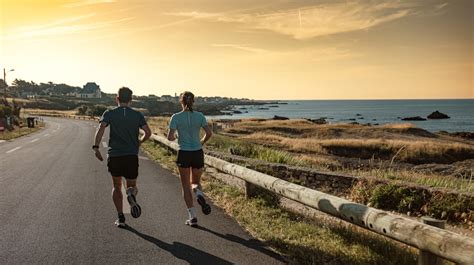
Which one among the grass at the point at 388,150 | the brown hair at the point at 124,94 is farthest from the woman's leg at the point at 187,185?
the grass at the point at 388,150

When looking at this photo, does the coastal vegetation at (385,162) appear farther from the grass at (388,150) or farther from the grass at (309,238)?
the grass at (309,238)

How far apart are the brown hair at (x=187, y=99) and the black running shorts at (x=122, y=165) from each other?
3.64ft

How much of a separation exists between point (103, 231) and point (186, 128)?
6.34 feet

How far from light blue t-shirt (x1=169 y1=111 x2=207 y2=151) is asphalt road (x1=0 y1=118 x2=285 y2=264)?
4.11 feet

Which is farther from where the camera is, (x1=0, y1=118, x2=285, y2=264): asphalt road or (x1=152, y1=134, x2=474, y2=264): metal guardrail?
(x1=0, y1=118, x2=285, y2=264): asphalt road

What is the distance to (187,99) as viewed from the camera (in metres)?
6.44

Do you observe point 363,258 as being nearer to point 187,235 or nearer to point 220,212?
point 187,235

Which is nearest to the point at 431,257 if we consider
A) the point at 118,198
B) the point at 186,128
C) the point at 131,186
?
the point at 186,128

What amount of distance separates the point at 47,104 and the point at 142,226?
15060 cm

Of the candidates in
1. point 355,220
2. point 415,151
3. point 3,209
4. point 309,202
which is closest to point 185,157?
point 309,202

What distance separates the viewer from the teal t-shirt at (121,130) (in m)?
6.20

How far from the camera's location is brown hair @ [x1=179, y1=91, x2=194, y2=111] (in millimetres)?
6438

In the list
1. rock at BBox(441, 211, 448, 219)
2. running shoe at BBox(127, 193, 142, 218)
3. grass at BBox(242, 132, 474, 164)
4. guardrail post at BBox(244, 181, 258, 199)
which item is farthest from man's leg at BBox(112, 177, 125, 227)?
grass at BBox(242, 132, 474, 164)

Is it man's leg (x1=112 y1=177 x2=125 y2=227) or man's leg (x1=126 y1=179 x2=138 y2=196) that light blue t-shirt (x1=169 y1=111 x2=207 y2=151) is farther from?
man's leg (x1=112 y1=177 x2=125 y2=227)
